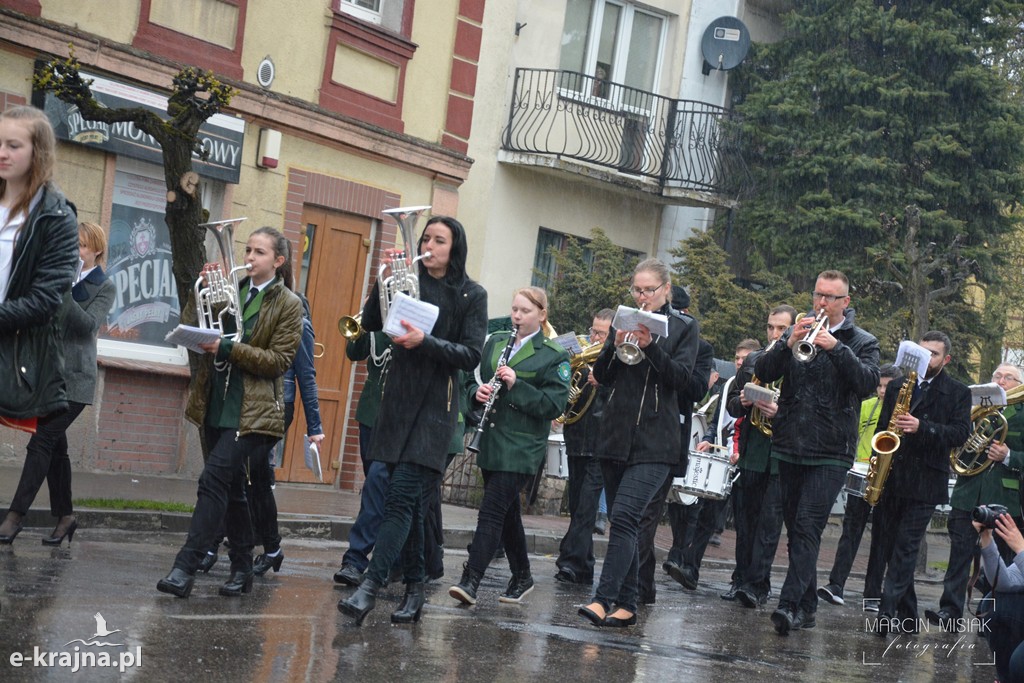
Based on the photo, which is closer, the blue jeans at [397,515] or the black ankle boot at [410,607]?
the blue jeans at [397,515]

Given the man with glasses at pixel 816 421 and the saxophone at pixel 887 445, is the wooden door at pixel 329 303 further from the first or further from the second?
the man with glasses at pixel 816 421

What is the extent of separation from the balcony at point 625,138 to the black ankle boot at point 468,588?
1219 centimetres

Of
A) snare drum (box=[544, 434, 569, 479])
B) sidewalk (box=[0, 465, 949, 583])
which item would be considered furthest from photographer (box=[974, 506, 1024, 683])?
snare drum (box=[544, 434, 569, 479])

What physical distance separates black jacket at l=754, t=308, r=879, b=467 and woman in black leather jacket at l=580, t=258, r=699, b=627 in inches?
36.6

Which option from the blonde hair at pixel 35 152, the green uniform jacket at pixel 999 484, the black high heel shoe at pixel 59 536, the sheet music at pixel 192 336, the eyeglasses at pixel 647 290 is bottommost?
the black high heel shoe at pixel 59 536

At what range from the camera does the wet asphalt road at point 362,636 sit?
22.1ft

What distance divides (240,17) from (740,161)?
33.2ft

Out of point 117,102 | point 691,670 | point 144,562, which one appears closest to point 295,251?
point 117,102

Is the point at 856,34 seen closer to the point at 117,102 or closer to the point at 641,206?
the point at 641,206

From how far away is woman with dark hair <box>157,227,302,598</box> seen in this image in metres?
8.32

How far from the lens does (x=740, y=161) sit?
23.6 meters

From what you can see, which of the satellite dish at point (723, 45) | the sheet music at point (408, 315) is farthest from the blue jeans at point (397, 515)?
the satellite dish at point (723, 45)

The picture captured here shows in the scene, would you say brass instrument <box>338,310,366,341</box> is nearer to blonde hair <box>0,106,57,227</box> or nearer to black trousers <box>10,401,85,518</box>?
black trousers <box>10,401,85,518</box>

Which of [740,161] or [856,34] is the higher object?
[856,34]
